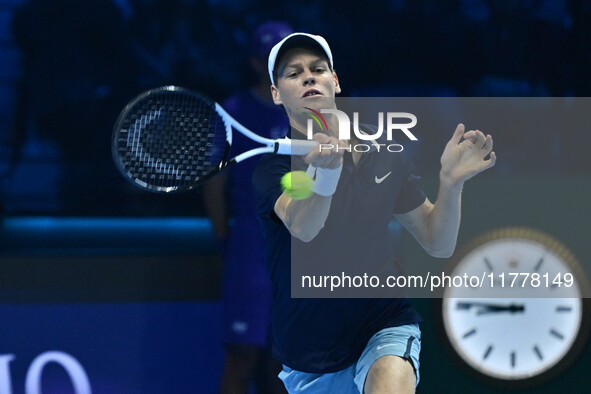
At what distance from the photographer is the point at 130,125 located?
125 inches

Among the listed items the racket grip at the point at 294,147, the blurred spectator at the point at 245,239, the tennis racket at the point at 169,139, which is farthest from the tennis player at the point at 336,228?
the blurred spectator at the point at 245,239

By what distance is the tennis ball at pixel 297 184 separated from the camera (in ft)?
8.63

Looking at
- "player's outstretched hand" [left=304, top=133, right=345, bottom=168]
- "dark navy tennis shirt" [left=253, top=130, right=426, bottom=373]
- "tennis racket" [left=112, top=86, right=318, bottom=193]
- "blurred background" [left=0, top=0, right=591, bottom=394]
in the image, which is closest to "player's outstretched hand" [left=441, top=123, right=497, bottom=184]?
"dark navy tennis shirt" [left=253, top=130, right=426, bottom=373]

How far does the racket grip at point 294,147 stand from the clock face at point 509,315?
5.54ft

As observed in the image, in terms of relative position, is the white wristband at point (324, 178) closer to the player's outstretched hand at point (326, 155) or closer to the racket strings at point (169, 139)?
the player's outstretched hand at point (326, 155)

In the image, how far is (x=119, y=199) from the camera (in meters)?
4.03

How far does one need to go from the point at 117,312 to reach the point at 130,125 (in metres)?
1.12

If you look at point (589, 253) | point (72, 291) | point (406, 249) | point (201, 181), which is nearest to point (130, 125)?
point (201, 181)

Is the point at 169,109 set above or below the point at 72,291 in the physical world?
above

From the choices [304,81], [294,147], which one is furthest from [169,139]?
[294,147]

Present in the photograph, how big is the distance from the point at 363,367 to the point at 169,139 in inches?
39.2

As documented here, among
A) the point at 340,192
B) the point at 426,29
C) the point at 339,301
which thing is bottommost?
the point at 339,301

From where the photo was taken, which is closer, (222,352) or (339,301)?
(339,301)

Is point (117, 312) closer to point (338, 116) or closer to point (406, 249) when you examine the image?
point (406, 249)
